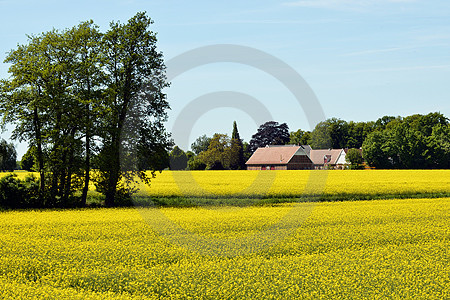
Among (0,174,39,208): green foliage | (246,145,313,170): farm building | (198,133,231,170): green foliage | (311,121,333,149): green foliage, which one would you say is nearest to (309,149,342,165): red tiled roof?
(311,121,333,149): green foliage

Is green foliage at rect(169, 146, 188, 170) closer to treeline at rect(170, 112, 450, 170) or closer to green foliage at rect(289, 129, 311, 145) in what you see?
treeline at rect(170, 112, 450, 170)

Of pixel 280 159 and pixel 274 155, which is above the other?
pixel 274 155

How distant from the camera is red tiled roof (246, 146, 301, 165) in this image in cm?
12125

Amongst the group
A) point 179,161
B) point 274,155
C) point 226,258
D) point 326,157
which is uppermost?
point 326,157

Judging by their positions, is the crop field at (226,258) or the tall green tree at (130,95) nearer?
the crop field at (226,258)

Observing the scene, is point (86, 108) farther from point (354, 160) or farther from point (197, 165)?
point (354, 160)

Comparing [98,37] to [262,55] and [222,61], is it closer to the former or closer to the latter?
[222,61]

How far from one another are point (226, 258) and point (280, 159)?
10581 centimetres

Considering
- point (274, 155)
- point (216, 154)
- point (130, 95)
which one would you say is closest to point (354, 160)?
point (274, 155)

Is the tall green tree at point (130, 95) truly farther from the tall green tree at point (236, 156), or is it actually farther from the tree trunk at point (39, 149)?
the tall green tree at point (236, 156)

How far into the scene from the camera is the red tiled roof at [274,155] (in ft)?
398

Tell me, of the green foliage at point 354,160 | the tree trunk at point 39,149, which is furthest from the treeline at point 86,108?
the green foliage at point 354,160

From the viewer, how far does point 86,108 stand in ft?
126

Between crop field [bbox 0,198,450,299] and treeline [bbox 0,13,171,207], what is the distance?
35.9ft
